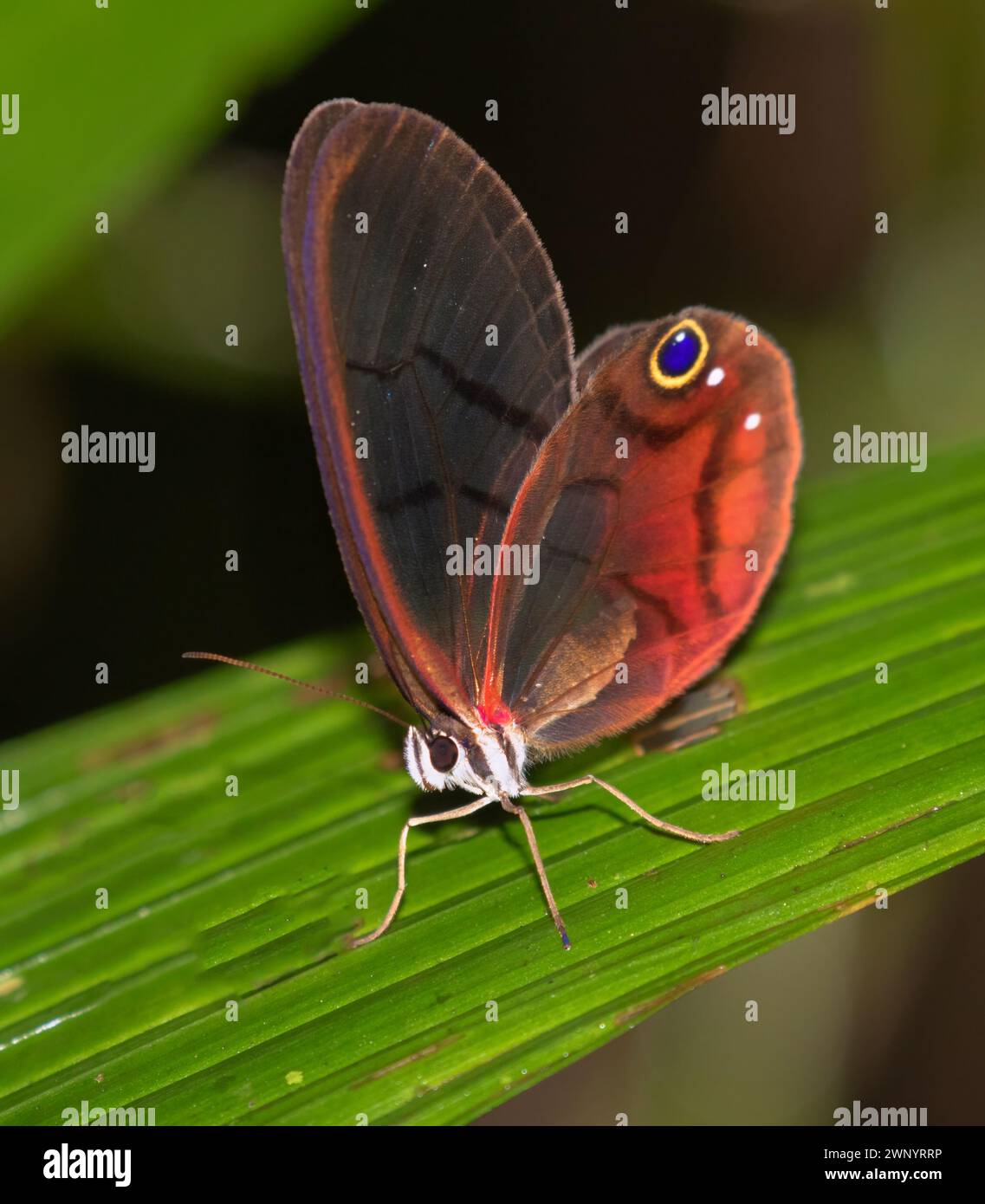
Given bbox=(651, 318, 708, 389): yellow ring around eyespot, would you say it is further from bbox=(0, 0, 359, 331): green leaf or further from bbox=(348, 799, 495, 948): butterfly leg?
bbox=(0, 0, 359, 331): green leaf

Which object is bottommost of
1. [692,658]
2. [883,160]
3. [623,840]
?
[623,840]

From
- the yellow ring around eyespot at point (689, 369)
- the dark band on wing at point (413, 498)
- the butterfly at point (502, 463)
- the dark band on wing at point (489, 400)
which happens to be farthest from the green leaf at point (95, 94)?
the yellow ring around eyespot at point (689, 369)

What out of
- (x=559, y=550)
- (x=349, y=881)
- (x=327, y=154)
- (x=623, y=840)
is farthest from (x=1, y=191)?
(x=623, y=840)

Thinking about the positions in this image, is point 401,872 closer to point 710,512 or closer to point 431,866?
point 431,866

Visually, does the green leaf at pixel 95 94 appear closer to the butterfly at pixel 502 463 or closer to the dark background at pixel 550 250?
the butterfly at pixel 502 463

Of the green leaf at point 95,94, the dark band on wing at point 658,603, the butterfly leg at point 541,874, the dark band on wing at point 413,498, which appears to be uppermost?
the green leaf at point 95,94

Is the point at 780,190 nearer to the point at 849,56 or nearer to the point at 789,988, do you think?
the point at 849,56

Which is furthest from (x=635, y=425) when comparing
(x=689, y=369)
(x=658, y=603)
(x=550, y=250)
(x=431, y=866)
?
(x=550, y=250)
